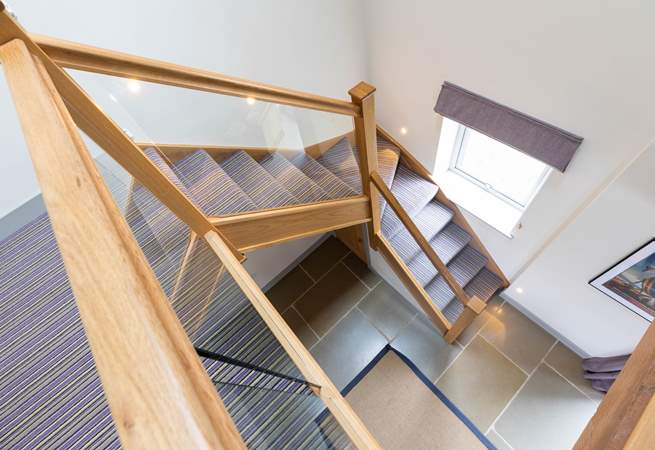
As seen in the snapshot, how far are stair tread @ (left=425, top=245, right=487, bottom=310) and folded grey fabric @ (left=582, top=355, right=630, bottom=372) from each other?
1203 mm

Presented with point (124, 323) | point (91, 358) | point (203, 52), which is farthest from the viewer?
point (203, 52)

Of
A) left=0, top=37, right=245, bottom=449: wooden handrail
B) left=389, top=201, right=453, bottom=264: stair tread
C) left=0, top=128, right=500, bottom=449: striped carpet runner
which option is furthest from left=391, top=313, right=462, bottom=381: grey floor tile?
left=0, top=37, right=245, bottom=449: wooden handrail

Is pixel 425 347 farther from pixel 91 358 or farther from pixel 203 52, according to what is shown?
pixel 203 52

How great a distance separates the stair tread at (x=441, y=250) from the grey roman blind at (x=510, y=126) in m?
1.34

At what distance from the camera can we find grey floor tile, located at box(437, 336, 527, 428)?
3.17m

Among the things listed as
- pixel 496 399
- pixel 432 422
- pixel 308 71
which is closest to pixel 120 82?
pixel 308 71

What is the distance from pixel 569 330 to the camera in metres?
3.24

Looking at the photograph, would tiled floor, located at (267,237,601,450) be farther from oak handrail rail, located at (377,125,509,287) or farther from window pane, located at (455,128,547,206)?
window pane, located at (455,128,547,206)

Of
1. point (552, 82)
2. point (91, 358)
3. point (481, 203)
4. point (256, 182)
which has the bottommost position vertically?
point (91, 358)

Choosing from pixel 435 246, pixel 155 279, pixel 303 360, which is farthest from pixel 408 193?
pixel 155 279

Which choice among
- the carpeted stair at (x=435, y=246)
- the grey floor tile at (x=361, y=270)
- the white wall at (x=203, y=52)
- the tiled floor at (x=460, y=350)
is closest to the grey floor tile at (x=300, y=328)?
the tiled floor at (x=460, y=350)

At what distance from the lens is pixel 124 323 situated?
0.54 m

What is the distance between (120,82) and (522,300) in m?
3.67

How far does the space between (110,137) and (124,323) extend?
1.11 metres
